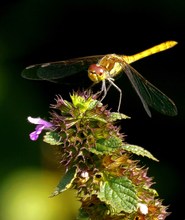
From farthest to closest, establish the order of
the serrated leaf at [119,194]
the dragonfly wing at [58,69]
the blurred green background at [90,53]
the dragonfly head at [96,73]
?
1. the blurred green background at [90,53]
2. the dragonfly wing at [58,69]
3. the dragonfly head at [96,73]
4. the serrated leaf at [119,194]

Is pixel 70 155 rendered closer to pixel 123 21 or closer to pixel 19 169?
pixel 19 169

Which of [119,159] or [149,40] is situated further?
[149,40]

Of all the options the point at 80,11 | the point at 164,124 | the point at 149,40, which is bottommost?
the point at 164,124

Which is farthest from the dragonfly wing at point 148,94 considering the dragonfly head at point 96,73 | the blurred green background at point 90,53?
the blurred green background at point 90,53

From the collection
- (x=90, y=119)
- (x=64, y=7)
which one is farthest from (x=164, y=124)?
(x=90, y=119)

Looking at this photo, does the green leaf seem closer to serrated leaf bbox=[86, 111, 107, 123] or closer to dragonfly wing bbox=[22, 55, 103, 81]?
serrated leaf bbox=[86, 111, 107, 123]

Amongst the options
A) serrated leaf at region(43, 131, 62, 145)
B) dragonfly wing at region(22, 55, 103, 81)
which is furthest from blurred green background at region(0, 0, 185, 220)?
serrated leaf at region(43, 131, 62, 145)

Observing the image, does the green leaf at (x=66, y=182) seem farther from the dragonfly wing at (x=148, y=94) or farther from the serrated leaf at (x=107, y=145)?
the dragonfly wing at (x=148, y=94)
